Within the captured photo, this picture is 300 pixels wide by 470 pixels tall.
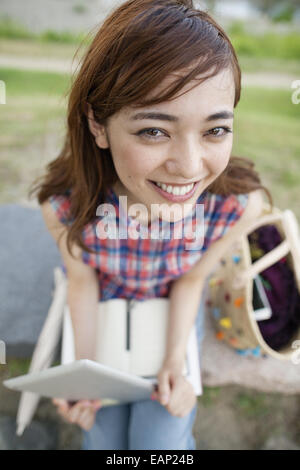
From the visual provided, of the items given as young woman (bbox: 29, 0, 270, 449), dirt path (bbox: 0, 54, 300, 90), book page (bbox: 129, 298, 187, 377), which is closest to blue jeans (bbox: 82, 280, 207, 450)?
young woman (bbox: 29, 0, 270, 449)

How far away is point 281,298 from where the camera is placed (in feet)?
4.40

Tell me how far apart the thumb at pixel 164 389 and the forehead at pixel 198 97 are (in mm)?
710

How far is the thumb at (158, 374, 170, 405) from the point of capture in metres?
1.07

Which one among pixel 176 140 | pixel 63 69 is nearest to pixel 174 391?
pixel 176 140

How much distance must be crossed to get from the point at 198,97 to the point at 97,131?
23 cm

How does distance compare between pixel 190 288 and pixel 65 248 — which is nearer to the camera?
pixel 65 248

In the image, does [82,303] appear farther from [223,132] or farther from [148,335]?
[223,132]

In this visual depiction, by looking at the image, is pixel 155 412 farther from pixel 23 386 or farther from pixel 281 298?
pixel 281 298

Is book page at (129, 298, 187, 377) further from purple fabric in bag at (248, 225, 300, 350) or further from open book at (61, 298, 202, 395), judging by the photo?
purple fabric in bag at (248, 225, 300, 350)

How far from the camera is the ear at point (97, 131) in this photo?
77 centimetres

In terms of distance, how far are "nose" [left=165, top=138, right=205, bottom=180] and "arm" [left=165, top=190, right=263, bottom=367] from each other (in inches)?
14.7

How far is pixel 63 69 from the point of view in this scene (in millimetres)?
2689
